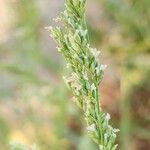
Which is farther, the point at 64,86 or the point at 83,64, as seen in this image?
the point at 64,86

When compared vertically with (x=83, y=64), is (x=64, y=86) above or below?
above

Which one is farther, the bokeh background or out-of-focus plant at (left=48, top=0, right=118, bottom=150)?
the bokeh background

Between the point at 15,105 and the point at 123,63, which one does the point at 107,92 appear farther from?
the point at 15,105

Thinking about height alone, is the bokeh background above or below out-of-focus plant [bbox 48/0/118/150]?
above

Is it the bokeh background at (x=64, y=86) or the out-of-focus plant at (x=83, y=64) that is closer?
the out-of-focus plant at (x=83, y=64)

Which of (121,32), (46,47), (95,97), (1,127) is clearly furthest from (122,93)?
(95,97)
